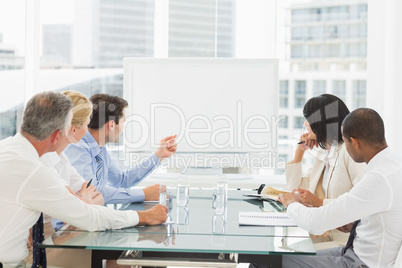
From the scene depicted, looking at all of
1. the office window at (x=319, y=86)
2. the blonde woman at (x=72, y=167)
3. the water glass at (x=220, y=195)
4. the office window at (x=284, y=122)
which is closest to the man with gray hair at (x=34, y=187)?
the blonde woman at (x=72, y=167)

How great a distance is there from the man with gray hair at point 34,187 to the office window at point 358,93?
3.15 meters

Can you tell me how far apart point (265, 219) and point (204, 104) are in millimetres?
1907

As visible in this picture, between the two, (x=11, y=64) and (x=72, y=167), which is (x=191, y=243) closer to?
(x=72, y=167)

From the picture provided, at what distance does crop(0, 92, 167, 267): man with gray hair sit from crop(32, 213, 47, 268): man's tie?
4 cm

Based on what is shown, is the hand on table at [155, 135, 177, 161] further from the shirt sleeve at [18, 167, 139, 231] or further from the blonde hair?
the shirt sleeve at [18, 167, 139, 231]

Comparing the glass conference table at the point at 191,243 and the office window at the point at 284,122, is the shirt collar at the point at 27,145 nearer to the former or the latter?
the glass conference table at the point at 191,243

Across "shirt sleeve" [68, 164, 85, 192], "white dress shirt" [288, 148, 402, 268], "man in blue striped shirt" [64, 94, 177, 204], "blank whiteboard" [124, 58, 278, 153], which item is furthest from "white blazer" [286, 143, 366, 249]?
"shirt sleeve" [68, 164, 85, 192]

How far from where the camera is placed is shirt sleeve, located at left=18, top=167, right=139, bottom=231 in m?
1.89

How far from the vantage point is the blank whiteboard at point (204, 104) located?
4082mm

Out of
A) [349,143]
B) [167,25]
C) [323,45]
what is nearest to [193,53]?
[167,25]

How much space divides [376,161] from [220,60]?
84.9 inches

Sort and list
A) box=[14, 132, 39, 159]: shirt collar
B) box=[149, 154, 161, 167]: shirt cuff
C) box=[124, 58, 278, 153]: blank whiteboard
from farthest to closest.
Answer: box=[124, 58, 278, 153]: blank whiteboard → box=[149, 154, 161, 167]: shirt cuff → box=[14, 132, 39, 159]: shirt collar

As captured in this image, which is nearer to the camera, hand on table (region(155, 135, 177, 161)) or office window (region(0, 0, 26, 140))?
hand on table (region(155, 135, 177, 161))

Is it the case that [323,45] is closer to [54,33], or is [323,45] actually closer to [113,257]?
[54,33]
